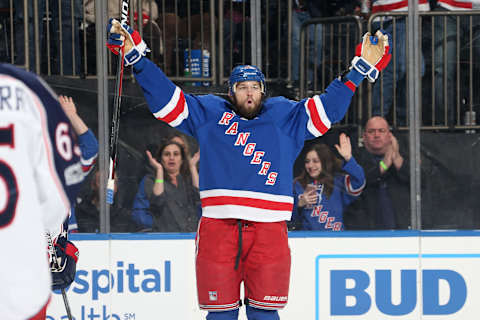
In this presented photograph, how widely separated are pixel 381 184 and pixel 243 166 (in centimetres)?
139

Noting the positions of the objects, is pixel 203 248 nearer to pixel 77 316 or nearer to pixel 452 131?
pixel 77 316

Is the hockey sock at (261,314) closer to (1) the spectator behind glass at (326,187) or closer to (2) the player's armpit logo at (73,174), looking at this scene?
(1) the spectator behind glass at (326,187)

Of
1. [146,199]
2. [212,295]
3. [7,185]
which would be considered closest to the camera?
[7,185]

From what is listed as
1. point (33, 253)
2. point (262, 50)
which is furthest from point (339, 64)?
point (33, 253)

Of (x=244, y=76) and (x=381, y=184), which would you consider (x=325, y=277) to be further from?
(x=244, y=76)

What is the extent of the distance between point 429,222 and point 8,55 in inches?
101

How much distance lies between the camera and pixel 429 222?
4691mm

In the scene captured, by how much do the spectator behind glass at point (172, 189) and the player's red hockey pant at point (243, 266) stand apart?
41.5 inches

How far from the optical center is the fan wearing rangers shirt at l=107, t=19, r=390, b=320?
3533 mm

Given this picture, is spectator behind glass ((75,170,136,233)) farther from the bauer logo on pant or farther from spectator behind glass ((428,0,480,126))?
spectator behind glass ((428,0,480,126))

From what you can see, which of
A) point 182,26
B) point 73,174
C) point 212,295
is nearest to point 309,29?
point 182,26

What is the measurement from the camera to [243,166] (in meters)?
3.57

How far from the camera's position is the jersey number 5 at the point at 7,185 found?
75.4 inches

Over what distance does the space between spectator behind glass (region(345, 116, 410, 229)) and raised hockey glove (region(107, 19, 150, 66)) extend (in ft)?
5.47
